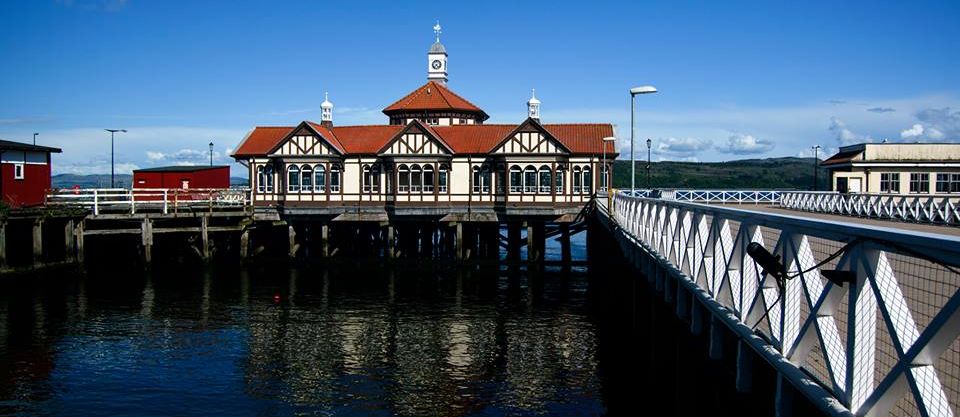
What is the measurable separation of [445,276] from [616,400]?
1941cm

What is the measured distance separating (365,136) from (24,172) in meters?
16.7

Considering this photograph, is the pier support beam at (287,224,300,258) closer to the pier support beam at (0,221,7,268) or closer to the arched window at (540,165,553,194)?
the pier support beam at (0,221,7,268)

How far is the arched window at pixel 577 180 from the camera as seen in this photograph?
39969mm

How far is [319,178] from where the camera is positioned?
41.8 metres

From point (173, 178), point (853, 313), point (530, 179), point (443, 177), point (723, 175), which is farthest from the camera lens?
point (723, 175)

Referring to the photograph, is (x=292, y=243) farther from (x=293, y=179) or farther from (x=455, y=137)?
(x=455, y=137)

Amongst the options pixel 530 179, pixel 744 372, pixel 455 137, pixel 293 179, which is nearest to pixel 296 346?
pixel 744 372

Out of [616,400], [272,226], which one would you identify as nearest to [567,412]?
[616,400]

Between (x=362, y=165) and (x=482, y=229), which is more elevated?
(x=362, y=165)

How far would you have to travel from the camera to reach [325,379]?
17.7m

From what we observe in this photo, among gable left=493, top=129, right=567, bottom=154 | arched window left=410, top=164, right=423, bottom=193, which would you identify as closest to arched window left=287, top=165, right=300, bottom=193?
arched window left=410, top=164, right=423, bottom=193

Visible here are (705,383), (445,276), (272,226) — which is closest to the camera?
(705,383)

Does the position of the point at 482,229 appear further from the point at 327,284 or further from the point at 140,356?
the point at 140,356

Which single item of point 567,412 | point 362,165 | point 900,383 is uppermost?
point 362,165
